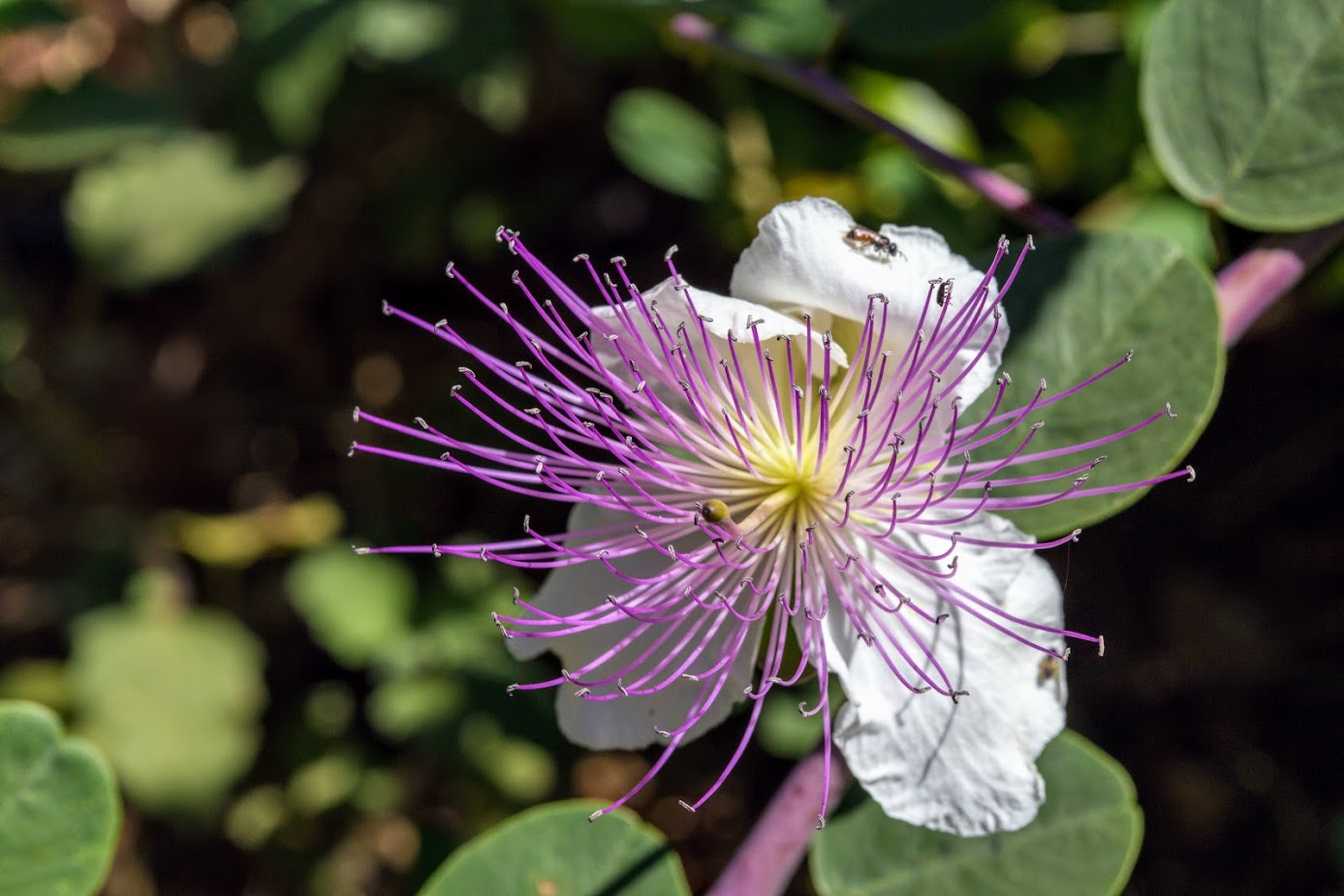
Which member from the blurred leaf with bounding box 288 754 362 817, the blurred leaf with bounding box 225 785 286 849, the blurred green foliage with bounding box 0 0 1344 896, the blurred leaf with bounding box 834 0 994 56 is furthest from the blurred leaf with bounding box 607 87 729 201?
the blurred leaf with bounding box 225 785 286 849

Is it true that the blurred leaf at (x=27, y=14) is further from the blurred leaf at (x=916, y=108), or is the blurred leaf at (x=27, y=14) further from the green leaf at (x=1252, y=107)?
the green leaf at (x=1252, y=107)

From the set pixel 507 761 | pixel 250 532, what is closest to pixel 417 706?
pixel 507 761

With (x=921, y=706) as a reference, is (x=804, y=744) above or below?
below

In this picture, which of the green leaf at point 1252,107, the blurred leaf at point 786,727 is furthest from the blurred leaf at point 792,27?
the blurred leaf at point 786,727

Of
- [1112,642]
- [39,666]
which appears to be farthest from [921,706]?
[39,666]

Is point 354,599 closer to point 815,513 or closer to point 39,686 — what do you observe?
point 39,686

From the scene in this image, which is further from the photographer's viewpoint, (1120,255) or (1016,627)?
(1120,255)

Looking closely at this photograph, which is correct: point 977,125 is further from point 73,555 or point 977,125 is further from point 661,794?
point 73,555
